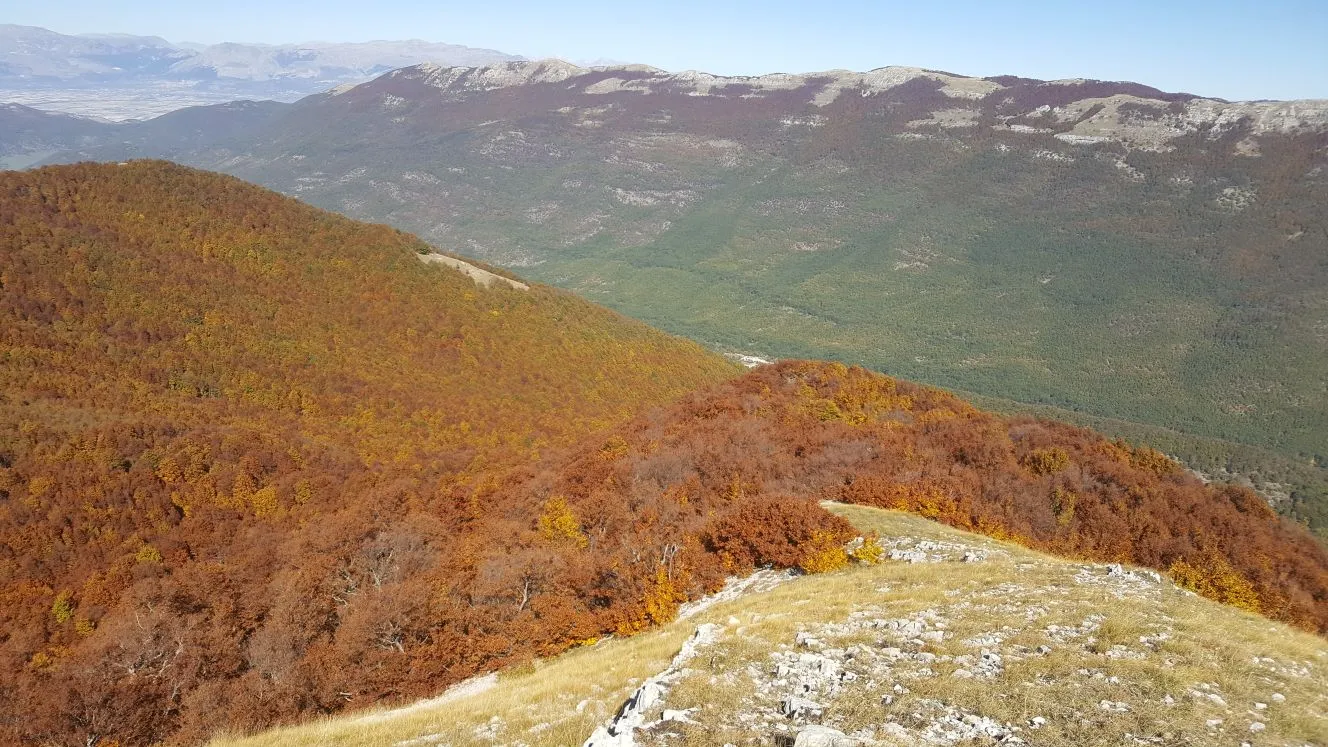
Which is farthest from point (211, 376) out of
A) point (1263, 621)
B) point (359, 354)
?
point (1263, 621)

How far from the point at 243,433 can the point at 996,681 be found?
68358 mm

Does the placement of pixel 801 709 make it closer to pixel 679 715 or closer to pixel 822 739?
pixel 822 739

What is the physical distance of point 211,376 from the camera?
75.5 metres

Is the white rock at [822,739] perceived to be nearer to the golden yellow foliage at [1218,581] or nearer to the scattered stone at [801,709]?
the scattered stone at [801,709]

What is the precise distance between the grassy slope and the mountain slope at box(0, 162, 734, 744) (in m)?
8.25

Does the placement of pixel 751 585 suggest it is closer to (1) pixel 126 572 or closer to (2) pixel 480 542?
(2) pixel 480 542

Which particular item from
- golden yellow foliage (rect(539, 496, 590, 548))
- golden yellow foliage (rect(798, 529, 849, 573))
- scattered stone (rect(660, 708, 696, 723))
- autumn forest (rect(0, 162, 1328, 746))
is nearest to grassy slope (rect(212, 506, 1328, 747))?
scattered stone (rect(660, 708, 696, 723))

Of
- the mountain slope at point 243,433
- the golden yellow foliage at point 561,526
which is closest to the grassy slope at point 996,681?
the mountain slope at point 243,433

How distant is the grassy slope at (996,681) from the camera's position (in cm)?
1259

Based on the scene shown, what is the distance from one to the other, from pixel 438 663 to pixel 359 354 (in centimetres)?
7253

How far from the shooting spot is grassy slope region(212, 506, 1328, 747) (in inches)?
496

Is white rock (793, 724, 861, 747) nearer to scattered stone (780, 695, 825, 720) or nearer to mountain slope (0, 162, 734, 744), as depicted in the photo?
scattered stone (780, 695, 825, 720)

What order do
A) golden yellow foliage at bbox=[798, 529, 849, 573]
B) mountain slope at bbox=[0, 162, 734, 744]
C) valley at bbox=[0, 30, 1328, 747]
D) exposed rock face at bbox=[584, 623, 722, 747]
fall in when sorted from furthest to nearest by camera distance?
1. golden yellow foliage at bbox=[798, 529, 849, 573]
2. mountain slope at bbox=[0, 162, 734, 744]
3. valley at bbox=[0, 30, 1328, 747]
4. exposed rock face at bbox=[584, 623, 722, 747]

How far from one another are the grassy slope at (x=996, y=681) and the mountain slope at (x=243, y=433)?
8251 mm
